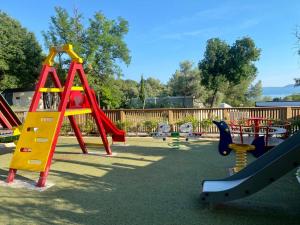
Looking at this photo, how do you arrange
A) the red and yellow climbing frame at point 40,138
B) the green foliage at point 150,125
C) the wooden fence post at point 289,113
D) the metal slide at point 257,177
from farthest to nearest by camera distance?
the green foliage at point 150,125 < the wooden fence post at point 289,113 < the red and yellow climbing frame at point 40,138 < the metal slide at point 257,177

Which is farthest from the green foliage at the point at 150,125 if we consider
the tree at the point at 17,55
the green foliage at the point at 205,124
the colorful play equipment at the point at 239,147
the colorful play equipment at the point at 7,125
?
the tree at the point at 17,55

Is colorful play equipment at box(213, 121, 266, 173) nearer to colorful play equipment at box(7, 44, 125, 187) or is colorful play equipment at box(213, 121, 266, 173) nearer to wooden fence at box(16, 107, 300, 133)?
colorful play equipment at box(7, 44, 125, 187)

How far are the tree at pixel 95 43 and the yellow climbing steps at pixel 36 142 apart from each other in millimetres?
26178

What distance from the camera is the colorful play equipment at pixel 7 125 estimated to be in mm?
8699

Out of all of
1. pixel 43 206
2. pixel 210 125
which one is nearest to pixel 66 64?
pixel 210 125

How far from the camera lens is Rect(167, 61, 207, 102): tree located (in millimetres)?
50562

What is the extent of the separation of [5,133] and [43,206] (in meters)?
4.33

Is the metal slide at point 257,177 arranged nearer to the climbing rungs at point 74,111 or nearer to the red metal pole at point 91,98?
the climbing rungs at point 74,111

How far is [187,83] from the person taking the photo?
2068 inches

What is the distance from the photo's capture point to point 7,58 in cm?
3862

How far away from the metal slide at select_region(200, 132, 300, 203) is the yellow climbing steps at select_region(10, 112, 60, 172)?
3276 mm

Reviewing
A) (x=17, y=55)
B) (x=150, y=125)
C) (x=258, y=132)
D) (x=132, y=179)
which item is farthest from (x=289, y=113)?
(x=17, y=55)

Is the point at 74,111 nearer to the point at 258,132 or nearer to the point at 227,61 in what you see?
the point at 258,132

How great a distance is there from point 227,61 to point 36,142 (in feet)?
93.3
